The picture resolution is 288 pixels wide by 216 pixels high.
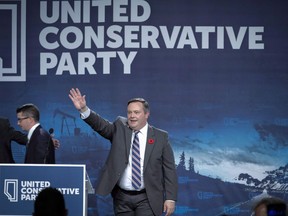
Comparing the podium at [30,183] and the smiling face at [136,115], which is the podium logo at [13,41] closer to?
the smiling face at [136,115]

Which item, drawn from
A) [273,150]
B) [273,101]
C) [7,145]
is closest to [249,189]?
[273,150]

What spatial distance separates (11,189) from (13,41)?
2939 mm

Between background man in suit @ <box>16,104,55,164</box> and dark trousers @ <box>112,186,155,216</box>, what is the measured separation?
931 millimetres

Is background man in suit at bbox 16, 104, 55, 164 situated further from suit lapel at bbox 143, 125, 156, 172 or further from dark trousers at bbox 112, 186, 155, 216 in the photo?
suit lapel at bbox 143, 125, 156, 172

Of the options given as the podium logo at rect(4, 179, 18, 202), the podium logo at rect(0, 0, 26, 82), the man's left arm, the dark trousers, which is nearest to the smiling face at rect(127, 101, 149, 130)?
the man's left arm

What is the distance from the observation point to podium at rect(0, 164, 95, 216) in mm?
6039

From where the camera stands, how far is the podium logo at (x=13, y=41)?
336 inches

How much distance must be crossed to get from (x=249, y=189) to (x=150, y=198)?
2361 millimetres

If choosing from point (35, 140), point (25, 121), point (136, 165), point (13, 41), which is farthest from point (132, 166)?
point (13, 41)

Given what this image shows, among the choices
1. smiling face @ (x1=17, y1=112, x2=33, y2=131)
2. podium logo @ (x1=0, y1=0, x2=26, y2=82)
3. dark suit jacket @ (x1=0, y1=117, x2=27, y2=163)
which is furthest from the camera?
podium logo @ (x1=0, y1=0, x2=26, y2=82)

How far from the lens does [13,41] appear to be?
28.1 feet

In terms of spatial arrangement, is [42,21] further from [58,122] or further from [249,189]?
[249,189]

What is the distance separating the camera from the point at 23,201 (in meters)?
6.06

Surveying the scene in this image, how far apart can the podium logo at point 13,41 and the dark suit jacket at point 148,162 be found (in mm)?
2349
